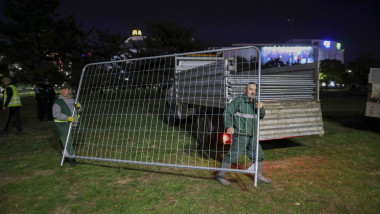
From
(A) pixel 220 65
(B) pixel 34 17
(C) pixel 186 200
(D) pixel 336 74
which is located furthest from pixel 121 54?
(D) pixel 336 74

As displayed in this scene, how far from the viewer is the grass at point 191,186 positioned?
3158mm

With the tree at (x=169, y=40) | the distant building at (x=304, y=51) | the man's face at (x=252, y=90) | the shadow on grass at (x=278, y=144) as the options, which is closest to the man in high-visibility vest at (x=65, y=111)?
the man's face at (x=252, y=90)

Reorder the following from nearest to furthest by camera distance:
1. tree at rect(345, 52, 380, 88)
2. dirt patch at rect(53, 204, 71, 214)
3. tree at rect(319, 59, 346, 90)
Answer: dirt patch at rect(53, 204, 71, 214) → tree at rect(345, 52, 380, 88) → tree at rect(319, 59, 346, 90)

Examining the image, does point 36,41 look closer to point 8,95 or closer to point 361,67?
point 8,95

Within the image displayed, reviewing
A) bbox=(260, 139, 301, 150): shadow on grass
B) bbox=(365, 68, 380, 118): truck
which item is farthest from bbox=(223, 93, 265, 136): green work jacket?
bbox=(365, 68, 380, 118): truck

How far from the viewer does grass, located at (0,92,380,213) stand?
10.4 ft

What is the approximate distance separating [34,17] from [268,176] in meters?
22.7

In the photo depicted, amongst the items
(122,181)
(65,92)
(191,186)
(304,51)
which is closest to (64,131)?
(65,92)

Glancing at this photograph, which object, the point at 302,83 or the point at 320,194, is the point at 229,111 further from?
the point at 302,83

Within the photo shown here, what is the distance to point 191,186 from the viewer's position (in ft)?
12.5

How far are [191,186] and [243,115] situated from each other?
1399 millimetres

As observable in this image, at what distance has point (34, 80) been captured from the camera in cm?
1959

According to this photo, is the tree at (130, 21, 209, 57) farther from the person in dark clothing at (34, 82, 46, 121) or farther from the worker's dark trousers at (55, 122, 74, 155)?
the worker's dark trousers at (55, 122, 74, 155)

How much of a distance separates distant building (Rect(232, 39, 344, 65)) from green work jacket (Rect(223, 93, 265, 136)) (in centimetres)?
9513
